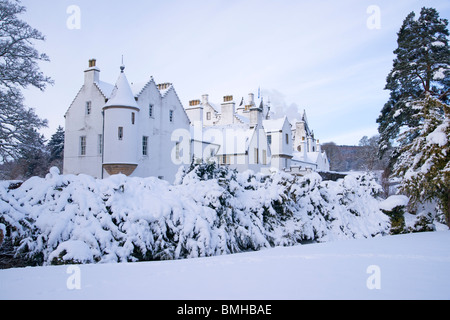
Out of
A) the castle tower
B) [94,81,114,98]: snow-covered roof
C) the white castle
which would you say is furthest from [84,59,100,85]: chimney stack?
the castle tower

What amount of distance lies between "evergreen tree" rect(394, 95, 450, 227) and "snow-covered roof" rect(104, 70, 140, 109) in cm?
1868

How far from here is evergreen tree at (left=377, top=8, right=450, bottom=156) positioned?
2633cm

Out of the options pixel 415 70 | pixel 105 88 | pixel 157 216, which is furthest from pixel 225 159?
pixel 157 216

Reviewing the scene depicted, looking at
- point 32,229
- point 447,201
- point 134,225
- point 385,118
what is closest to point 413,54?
point 385,118

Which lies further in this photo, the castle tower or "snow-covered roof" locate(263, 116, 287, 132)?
"snow-covered roof" locate(263, 116, 287, 132)

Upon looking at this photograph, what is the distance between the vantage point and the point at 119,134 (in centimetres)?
2644

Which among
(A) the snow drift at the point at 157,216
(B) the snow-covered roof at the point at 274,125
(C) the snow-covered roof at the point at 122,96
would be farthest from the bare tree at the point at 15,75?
(B) the snow-covered roof at the point at 274,125

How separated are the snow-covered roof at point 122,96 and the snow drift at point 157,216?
14.6 meters

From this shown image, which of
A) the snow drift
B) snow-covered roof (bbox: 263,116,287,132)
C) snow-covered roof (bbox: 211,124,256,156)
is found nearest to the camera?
the snow drift

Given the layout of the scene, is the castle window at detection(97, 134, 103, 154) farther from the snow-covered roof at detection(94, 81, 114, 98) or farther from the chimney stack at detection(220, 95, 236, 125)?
the chimney stack at detection(220, 95, 236, 125)

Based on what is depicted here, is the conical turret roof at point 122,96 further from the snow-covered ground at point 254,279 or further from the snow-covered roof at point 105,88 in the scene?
the snow-covered ground at point 254,279

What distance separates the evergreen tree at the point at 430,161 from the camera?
1280cm

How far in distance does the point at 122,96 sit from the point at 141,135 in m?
3.55
